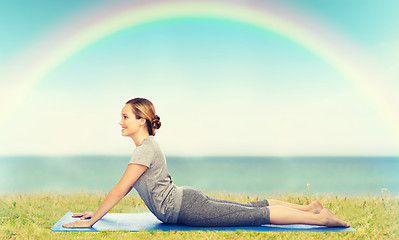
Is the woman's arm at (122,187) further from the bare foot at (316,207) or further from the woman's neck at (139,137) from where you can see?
the bare foot at (316,207)

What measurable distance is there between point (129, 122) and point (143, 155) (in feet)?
1.24

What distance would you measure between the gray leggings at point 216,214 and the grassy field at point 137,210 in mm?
134

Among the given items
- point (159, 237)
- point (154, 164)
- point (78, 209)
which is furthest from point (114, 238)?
point (78, 209)

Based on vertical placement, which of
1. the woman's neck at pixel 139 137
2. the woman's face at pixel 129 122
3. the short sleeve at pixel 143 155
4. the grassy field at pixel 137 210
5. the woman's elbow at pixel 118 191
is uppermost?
the woman's face at pixel 129 122

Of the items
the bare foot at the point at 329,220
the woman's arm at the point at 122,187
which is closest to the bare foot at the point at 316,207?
the bare foot at the point at 329,220

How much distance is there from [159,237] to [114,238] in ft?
1.39

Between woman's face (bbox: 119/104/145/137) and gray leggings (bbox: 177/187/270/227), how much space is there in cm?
80

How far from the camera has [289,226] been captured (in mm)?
3879

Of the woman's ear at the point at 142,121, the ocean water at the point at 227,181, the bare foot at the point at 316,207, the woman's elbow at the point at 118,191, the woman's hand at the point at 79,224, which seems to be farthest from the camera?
the ocean water at the point at 227,181

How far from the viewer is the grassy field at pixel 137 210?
3.91 meters

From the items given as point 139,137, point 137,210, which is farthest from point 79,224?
point 137,210

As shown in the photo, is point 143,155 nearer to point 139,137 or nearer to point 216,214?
point 139,137

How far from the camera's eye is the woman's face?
12.8 ft

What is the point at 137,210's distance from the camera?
5527 millimetres
